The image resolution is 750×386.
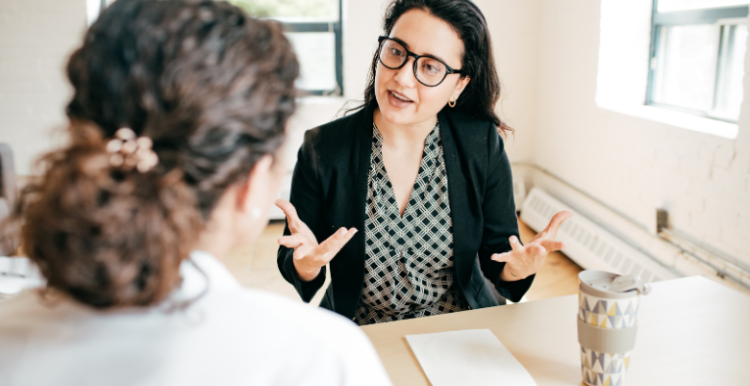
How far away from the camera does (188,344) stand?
1.66 ft

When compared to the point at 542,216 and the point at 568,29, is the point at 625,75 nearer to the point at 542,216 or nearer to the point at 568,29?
the point at 568,29

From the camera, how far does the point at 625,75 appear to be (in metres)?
3.08

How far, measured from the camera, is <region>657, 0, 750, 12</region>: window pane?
95.7 inches

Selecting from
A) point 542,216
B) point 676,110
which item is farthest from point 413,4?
point 542,216

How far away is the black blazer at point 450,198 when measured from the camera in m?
1.45

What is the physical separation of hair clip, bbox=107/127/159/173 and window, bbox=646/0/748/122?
2.59 meters

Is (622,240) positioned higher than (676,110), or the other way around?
(676,110)

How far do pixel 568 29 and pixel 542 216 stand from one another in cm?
119

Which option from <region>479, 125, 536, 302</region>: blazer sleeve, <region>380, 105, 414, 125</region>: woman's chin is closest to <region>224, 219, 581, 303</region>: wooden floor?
<region>479, 125, 536, 302</region>: blazer sleeve

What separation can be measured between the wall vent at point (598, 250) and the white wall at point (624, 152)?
0.16 metres

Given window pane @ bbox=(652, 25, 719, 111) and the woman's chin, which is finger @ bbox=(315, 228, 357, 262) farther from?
window pane @ bbox=(652, 25, 719, 111)

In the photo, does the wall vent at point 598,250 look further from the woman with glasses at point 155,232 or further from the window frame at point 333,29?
the woman with glasses at point 155,232

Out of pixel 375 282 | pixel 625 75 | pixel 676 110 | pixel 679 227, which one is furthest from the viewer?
pixel 625 75

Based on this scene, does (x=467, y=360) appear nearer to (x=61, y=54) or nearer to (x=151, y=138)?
(x=151, y=138)
